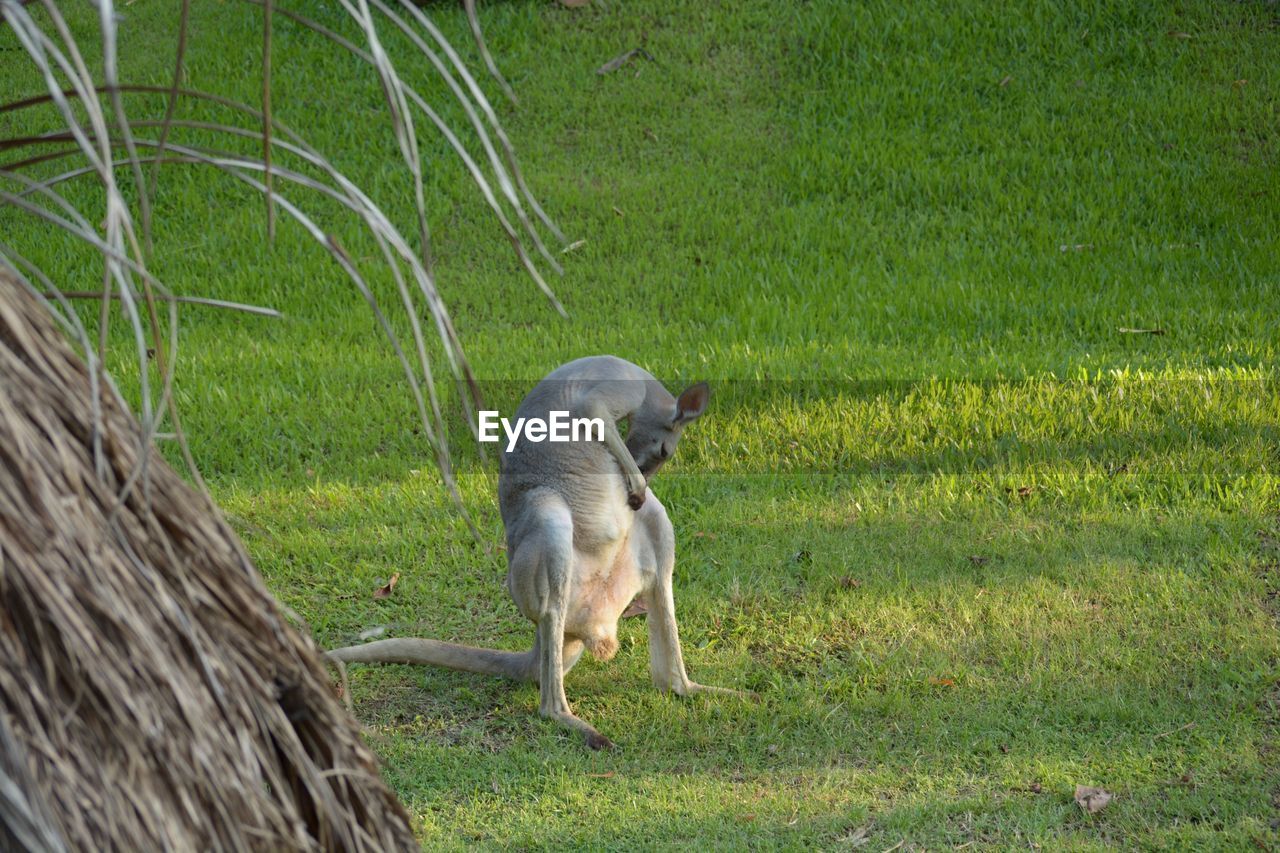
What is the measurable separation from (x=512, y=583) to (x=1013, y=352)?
3966 mm

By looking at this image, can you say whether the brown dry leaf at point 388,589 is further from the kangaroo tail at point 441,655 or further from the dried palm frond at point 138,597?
the dried palm frond at point 138,597

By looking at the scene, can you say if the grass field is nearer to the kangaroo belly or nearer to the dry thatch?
the kangaroo belly

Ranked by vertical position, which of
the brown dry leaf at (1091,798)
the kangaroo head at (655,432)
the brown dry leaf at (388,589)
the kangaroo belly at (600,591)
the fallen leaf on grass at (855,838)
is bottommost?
the brown dry leaf at (1091,798)

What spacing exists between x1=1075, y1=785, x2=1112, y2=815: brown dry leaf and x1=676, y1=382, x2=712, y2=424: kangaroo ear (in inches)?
66.8

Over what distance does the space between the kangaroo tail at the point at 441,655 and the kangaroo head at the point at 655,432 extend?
90cm

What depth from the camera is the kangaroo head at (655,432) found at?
453cm

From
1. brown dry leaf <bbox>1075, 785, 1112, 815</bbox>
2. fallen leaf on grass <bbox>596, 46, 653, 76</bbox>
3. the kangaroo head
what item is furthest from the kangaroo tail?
fallen leaf on grass <bbox>596, 46, 653, 76</bbox>

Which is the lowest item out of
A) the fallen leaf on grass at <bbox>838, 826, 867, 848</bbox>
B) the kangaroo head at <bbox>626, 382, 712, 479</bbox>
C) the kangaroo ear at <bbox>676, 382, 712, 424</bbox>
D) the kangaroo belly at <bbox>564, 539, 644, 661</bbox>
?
the fallen leaf on grass at <bbox>838, 826, 867, 848</bbox>

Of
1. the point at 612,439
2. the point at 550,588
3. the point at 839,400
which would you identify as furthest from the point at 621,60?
the point at 550,588

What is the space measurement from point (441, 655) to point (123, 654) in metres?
3.34

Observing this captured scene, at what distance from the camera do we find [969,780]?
13.7 feet

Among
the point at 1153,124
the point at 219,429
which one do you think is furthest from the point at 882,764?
the point at 1153,124

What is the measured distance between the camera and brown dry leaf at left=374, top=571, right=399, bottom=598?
5570mm

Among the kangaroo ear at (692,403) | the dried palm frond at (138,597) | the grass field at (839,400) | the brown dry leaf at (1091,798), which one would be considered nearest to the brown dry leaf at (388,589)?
the grass field at (839,400)
